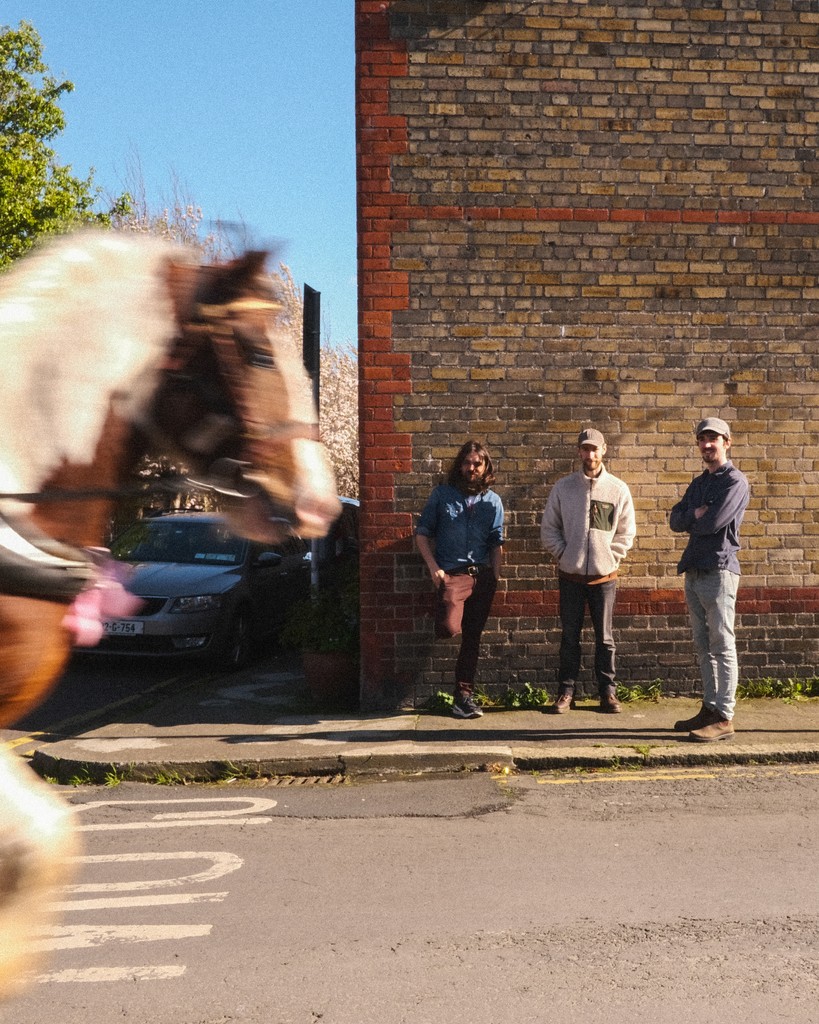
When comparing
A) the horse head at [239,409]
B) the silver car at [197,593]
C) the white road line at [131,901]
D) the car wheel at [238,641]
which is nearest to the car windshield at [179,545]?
the silver car at [197,593]

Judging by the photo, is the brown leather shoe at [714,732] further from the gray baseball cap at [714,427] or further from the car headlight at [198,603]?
the car headlight at [198,603]

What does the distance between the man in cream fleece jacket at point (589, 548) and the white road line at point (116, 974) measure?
198 inches

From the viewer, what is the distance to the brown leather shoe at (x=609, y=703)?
342 inches

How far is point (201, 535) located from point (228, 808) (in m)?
6.56

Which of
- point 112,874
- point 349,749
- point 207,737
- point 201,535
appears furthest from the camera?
point 201,535

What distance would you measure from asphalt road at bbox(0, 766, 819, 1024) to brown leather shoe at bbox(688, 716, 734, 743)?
81cm

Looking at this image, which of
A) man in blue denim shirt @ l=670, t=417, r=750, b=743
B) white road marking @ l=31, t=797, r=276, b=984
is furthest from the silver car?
man in blue denim shirt @ l=670, t=417, r=750, b=743

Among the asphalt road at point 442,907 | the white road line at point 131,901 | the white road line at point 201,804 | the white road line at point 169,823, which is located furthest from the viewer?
the white road line at point 201,804

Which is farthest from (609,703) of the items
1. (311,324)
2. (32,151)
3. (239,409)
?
(32,151)

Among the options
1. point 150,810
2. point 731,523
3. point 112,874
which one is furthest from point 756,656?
point 112,874

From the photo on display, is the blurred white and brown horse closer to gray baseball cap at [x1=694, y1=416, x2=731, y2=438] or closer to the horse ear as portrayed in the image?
the horse ear

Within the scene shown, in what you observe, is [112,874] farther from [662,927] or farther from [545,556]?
[545,556]

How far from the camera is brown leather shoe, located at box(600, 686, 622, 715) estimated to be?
28.5ft

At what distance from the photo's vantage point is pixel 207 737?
813 centimetres
